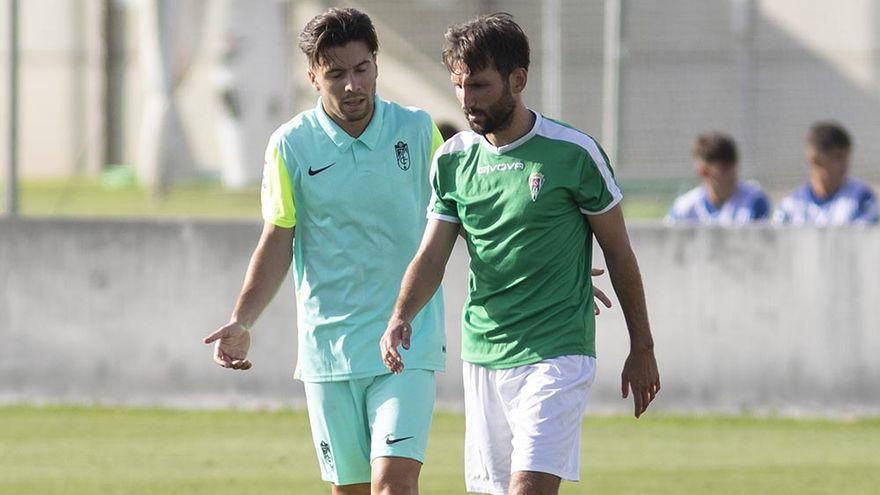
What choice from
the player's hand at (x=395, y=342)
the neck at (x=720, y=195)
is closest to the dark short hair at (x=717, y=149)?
the neck at (x=720, y=195)

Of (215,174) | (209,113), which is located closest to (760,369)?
(215,174)

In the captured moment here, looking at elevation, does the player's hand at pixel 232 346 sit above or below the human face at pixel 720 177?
below

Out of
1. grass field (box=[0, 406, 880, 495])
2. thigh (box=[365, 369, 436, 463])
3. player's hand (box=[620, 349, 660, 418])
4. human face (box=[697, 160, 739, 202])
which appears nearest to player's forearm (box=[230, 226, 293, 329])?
thigh (box=[365, 369, 436, 463])

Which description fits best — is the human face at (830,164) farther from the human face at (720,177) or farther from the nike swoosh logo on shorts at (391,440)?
the nike swoosh logo on shorts at (391,440)

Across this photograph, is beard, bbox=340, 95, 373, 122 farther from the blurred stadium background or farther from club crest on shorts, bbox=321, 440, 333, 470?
the blurred stadium background

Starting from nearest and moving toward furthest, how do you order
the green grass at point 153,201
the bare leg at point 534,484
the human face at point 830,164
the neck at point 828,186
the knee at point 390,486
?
the bare leg at point 534,484, the knee at point 390,486, the human face at point 830,164, the neck at point 828,186, the green grass at point 153,201

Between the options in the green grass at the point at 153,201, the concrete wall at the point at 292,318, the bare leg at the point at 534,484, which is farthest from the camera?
the green grass at the point at 153,201

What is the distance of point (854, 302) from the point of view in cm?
1136

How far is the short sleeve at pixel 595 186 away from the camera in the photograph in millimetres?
5887

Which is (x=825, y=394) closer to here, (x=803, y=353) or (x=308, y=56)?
(x=803, y=353)

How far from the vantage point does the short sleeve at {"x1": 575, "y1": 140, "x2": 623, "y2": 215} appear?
5887 millimetres

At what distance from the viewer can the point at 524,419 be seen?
5.90 m

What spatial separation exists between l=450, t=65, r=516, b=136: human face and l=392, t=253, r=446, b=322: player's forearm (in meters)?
0.48

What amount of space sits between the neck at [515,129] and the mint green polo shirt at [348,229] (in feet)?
1.91
